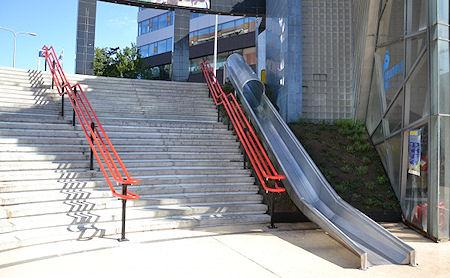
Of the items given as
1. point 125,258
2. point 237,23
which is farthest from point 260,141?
point 237,23

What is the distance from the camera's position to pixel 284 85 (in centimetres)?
1328

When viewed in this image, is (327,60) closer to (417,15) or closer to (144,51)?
(417,15)

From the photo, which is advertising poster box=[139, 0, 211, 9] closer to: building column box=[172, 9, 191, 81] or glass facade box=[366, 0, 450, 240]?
building column box=[172, 9, 191, 81]

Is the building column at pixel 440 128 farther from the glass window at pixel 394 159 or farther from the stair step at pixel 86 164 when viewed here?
the stair step at pixel 86 164

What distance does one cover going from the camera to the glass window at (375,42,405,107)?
9289 mm

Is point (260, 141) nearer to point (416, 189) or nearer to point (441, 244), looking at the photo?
point (416, 189)

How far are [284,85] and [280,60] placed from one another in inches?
48.2

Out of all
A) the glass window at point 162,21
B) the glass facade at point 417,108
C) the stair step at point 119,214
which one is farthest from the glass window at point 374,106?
the glass window at point 162,21

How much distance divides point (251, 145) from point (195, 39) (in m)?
44.2

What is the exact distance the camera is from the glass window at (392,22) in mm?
9453

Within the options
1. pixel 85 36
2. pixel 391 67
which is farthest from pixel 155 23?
pixel 391 67

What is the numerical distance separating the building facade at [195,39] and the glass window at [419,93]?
113ft

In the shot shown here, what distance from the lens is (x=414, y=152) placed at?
799 centimetres

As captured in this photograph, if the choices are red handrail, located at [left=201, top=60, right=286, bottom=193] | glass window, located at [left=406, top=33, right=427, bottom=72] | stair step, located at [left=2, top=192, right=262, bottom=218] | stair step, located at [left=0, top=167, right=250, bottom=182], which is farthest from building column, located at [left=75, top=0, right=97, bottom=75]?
glass window, located at [left=406, top=33, right=427, bottom=72]
